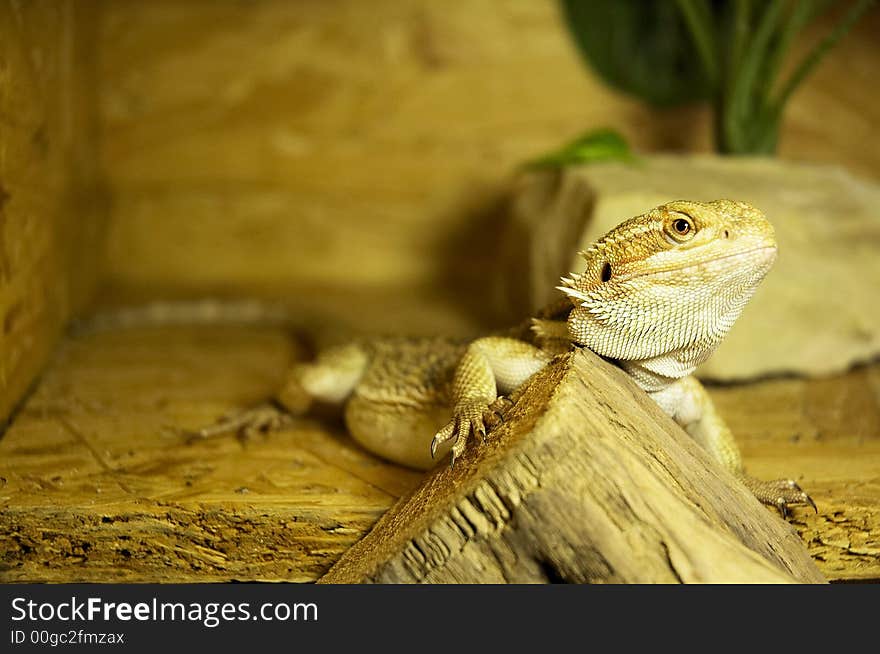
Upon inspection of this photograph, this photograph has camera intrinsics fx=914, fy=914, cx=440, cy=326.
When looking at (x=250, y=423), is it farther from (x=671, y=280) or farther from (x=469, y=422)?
(x=671, y=280)

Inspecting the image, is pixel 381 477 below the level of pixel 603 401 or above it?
below

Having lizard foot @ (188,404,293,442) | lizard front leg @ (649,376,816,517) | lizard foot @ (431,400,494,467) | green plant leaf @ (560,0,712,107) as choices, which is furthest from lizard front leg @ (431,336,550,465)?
green plant leaf @ (560,0,712,107)

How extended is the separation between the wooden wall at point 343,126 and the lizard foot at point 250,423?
84.6 inches

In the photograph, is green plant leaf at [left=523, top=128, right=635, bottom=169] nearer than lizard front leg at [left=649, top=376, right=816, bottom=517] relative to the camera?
No

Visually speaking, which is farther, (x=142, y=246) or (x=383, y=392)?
(x=142, y=246)

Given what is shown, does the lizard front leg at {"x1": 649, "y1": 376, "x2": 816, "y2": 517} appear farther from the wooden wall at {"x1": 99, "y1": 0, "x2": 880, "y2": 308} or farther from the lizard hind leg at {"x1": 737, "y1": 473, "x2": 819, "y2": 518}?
the wooden wall at {"x1": 99, "y1": 0, "x2": 880, "y2": 308}

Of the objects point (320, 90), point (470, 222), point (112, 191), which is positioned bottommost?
point (470, 222)

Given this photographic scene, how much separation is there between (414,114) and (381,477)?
2.97 metres

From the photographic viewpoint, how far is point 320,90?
5.30 meters

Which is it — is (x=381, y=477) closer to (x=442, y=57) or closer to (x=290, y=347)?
(x=290, y=347)

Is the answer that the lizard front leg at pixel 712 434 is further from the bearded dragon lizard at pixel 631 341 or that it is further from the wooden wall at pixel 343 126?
the wooden wall at pixel 343 126

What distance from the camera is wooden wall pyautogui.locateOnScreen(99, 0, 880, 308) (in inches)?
203

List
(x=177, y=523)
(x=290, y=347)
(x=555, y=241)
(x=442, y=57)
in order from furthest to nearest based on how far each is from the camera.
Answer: (x=442, y=57) → (x=290, y=347) → (x=555, y=241) → (x=177, y=523)

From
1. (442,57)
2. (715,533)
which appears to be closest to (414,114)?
(442,57)
